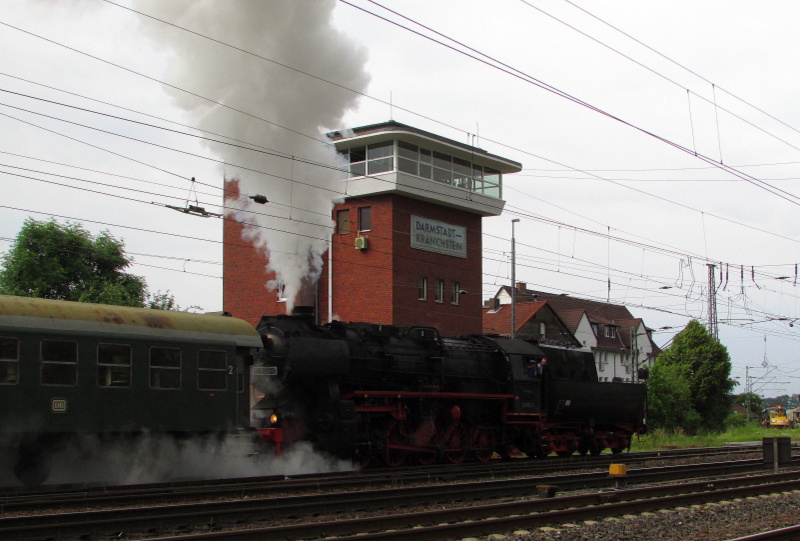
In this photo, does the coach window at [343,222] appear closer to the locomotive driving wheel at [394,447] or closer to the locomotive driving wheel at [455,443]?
the locomotive driving wheel at [455,443]

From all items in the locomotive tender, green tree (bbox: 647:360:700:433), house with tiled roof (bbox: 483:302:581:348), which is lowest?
green tree (bbox: 647:360:700:433)

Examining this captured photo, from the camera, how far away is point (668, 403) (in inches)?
1797

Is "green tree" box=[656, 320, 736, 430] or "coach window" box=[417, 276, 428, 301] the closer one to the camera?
"coach window" box=[417, 276, 428, 301]

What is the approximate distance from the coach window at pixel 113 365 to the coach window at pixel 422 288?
973 inches

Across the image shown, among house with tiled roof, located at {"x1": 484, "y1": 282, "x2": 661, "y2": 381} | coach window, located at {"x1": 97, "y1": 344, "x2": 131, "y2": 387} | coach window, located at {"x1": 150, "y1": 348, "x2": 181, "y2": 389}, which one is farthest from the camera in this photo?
house with tiled roof, located at {"x1": 484, "y1": 282, "x2": 661, "y2": 381}

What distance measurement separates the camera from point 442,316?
39.7 metres

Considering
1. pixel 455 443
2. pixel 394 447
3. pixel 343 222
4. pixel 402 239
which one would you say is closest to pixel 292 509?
pixel 394 447

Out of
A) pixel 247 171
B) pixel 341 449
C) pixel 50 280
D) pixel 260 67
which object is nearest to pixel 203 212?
pixel 247 171

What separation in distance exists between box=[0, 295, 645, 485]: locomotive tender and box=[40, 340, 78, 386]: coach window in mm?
19

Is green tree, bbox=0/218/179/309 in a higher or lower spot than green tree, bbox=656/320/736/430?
higher

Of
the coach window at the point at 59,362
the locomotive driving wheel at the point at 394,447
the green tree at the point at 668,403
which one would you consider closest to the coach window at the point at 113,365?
the coach window at the point at 59,362

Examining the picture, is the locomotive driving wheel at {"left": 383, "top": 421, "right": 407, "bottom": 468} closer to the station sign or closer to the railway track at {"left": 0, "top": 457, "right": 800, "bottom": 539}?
the railway track at {"left": 0, "top": 457, "right": 800, "bottom": 539}

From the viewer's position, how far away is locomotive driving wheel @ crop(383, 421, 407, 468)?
62.0 ft

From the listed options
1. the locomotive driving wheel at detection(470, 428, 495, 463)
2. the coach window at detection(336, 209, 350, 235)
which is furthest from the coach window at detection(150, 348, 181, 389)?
the coach window at detection(336, 209, 350, 235)
